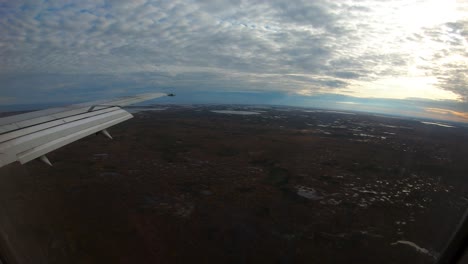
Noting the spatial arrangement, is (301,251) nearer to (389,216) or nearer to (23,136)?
(389,216)

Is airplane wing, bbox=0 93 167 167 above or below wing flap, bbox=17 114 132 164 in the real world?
above

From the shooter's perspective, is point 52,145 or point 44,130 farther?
point 44,130

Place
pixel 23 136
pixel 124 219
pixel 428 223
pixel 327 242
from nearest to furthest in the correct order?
1. pixel 23 136
2. pixel 327 242
3. pixel 124 219
4. pixel 428 223

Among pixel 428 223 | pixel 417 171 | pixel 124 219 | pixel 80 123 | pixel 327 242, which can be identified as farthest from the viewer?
pixel 417 171

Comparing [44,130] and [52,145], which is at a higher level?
[44,130]

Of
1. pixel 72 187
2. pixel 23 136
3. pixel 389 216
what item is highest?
pixel 23 136

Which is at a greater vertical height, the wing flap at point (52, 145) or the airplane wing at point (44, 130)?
the airplane wing at point (44, 130)

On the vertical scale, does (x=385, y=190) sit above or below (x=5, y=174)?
below

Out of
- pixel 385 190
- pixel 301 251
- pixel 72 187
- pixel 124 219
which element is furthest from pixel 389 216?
pixel 72 187
